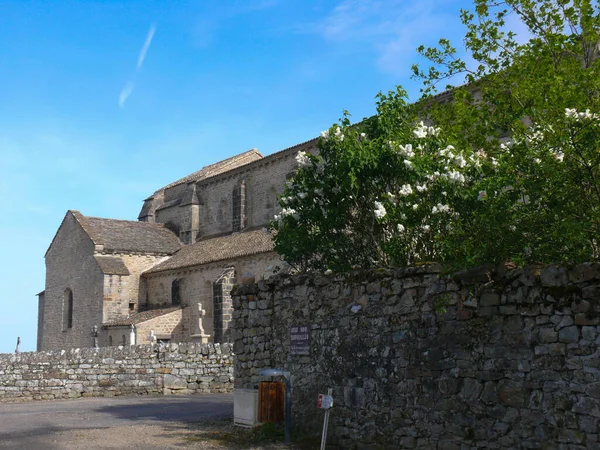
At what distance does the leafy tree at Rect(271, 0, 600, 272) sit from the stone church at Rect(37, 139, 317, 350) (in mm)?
17522

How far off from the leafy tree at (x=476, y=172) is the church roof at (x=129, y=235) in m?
27.8

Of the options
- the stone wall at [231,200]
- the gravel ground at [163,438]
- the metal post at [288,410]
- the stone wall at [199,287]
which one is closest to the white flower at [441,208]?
the metal post at [288,410]

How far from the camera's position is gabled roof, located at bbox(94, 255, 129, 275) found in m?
37.5

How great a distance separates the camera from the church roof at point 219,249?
3197 centimetres

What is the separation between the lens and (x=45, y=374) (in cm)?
2031

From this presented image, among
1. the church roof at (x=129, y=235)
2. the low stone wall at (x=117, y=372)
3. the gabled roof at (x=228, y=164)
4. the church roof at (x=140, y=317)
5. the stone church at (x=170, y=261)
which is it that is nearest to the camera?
the low stone wall at (x=117, y=372)

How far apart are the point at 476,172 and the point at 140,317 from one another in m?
27.9

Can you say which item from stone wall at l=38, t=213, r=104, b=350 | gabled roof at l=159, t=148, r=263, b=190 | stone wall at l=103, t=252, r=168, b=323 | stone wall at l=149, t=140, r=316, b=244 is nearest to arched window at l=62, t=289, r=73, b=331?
stone wall at l=38, t=213, r=104, b=350

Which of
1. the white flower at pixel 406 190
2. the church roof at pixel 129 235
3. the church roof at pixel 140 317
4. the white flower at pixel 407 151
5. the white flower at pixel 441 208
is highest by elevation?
the church roof at pixel 129 235

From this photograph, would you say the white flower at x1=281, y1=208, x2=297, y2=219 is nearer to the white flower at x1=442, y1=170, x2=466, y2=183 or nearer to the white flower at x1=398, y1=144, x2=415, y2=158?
the white flower at x1=398, y1=144, x2=415, y2=158

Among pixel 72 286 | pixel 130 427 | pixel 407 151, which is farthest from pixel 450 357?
pixel 72 286

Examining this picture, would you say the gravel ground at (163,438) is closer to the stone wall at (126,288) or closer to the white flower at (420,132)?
the white flower at (420,132)

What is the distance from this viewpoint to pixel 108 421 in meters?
14.2

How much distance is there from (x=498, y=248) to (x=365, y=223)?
3540 millimetres
